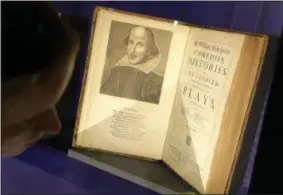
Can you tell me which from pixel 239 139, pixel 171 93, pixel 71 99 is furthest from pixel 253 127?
pixel 71 99

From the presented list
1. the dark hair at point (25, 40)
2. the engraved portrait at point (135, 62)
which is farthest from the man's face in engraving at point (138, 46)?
the dark hair at point (25, 40)

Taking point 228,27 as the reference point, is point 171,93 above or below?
below

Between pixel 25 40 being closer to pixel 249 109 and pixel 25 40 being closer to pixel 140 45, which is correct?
pixel 140 45

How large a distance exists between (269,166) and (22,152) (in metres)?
0.41

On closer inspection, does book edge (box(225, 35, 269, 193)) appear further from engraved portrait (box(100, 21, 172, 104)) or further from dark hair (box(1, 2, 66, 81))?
dark hair (box(1, 2, 66, 81))

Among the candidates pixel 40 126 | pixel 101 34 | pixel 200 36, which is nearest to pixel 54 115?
pixel 40 126

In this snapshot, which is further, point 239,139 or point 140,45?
point 140,45

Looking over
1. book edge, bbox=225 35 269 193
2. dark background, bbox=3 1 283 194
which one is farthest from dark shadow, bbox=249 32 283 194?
book edge, bbox=225 35 269 193

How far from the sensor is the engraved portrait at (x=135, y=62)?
662mm

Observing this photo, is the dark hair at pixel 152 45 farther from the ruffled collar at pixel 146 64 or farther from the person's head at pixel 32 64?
the person's head at pixel 32 64

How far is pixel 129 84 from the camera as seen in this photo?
0.68 meters

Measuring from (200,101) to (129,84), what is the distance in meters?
0.13

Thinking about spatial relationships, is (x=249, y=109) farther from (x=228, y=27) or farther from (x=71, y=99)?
(x=71, y=99)

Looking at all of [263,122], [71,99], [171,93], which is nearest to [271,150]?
[263,122]
